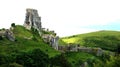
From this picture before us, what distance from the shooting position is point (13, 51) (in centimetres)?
19062

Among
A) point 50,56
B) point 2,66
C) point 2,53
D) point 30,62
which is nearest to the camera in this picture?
point 2,66

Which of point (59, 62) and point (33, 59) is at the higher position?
point (33, 59)

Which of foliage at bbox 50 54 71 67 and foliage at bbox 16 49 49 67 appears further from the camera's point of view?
foliage at bbox 50 54 71 67

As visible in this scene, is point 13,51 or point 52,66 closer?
point 52,66

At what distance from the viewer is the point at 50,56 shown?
19512 centimetres

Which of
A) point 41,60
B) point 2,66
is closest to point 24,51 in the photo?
point 41,60

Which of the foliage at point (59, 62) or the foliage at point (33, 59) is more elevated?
the foliage at point (33, 59)

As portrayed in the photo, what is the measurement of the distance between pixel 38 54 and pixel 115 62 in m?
65.2

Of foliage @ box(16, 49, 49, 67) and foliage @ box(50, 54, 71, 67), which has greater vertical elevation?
foliage @ box(16, 49, 49, 67)

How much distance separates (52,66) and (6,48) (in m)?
28.2

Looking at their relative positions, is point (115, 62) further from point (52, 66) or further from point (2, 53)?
point (2, 53)

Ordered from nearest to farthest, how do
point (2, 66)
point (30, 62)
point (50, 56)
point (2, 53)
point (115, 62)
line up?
1. point (115, 62)
2. point (2, 66)
3. point (30, 62)
4. point (2, 53)
5. point (50, 56)

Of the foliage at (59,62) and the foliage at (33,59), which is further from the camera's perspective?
the foliage at (59,62)

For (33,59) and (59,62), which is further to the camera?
(59,62)
